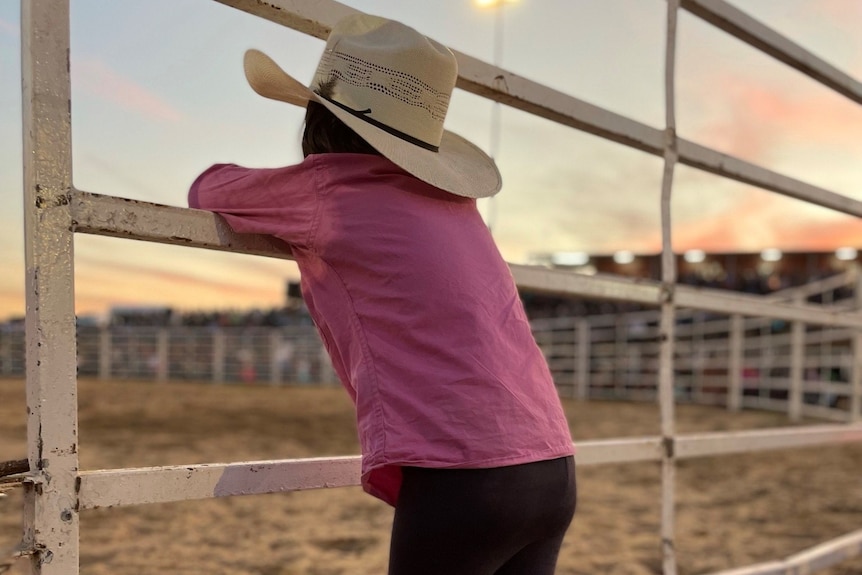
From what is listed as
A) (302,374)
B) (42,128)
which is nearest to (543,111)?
(42,128)

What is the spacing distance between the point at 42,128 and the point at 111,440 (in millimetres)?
4968

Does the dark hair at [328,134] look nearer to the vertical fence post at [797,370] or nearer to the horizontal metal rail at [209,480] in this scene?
the horizontal metal rail at [209,480]

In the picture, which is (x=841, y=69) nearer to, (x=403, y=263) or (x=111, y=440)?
(x=403, y=263)

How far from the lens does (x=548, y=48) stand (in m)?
2.17

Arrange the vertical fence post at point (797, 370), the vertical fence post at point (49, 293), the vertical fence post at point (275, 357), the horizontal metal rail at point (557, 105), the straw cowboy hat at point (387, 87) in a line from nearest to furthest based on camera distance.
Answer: the vertical fence post at point (49, 293) < the straw cowboy hat at point (387, 87) < the horizontal metal rail at point (557, 105) < the vertical fence post at point (797, 370) < the vertical fence post at point (275, 357)

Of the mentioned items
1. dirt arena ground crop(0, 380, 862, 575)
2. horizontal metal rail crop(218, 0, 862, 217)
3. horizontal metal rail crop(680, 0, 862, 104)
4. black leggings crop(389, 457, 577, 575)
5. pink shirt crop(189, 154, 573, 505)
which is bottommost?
dirt arena ground crop(0, 380, 862, 575)

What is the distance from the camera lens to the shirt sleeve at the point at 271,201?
88 centimetres

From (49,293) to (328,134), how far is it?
353mm

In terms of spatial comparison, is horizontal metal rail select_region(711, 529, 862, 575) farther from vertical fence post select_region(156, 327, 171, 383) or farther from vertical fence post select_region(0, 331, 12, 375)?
vertical fence post select_region(0, 331, 12, 375)

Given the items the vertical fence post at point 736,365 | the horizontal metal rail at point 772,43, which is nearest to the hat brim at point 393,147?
the horizontal metal rail at point 772,43

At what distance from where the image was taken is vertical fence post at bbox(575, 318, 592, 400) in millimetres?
11531

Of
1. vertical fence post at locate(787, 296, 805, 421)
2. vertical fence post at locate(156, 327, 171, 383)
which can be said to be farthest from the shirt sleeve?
vertical fence post at locate(156, 327, 171, 383)

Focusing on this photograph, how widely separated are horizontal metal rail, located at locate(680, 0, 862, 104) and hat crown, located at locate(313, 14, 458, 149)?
36.1 inches

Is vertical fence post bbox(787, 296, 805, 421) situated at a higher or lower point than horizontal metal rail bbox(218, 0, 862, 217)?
lower
